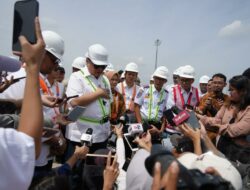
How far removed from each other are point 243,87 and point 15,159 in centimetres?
347

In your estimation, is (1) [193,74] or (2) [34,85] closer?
(2) [34,85]

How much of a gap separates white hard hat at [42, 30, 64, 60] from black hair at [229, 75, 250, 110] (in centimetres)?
246

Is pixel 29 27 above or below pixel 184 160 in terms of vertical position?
above

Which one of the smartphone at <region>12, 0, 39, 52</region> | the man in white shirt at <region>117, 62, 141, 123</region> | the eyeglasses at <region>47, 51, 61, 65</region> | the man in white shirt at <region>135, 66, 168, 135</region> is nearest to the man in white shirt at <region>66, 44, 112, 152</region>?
the eyeglasses at <region>47, 51, 61, 65</region>

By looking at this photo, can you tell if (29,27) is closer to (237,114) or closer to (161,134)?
(237,114)

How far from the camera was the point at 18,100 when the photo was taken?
2352mm

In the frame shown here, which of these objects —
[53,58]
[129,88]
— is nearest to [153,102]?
[129,88]

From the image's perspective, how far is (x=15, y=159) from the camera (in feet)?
3.89

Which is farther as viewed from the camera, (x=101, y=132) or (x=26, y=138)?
(x=101, y=132)

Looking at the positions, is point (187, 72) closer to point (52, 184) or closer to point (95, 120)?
point (95, 120)

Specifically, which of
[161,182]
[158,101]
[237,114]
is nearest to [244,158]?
[237,114]

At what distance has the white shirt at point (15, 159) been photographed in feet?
3.83

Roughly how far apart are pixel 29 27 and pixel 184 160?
3.58 ft

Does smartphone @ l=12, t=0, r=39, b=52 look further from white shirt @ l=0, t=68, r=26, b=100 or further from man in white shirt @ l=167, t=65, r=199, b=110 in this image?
man in white shirt @ l=167, t=65, r=199, b=110
